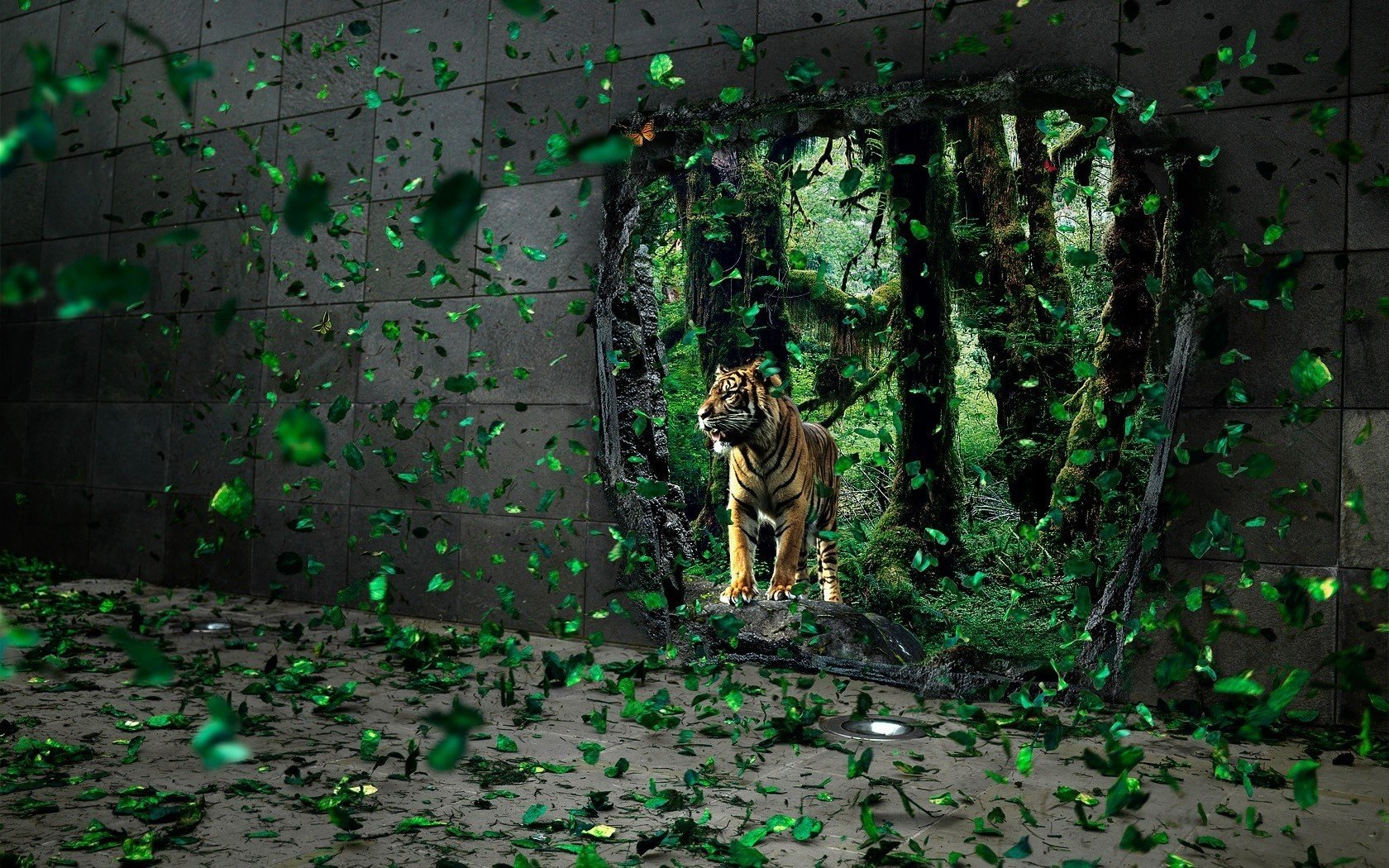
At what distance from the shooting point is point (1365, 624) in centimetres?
331

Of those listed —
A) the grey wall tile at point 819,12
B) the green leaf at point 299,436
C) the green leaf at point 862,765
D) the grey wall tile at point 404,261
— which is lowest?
the green leaf at point 862,765

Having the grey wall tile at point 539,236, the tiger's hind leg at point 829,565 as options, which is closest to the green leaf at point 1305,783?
the tiger's hind leg at point 829,565

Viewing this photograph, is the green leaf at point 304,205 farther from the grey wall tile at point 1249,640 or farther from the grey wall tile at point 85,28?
the grey wall tile at point 85,28

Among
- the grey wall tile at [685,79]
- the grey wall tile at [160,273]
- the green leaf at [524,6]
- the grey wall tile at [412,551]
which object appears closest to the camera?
the green leaf at [524,6]

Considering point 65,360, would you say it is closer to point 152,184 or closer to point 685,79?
point 152,184

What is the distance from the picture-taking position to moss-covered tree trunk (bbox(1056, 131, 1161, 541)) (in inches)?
151

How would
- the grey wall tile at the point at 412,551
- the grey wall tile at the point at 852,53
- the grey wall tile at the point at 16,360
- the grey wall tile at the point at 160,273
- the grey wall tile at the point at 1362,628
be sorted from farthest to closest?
1. the grey wall tile at the point at 16,360
2. the grey wall tile at the point at 160,273
3. the grey wall tile at the point at 412,551
4. the grey wall tile at the point at 852,53
5. the grey wall tile at the point at 1362,628

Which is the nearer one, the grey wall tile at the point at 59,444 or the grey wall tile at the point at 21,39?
the grey wall tile at the point at 59,444

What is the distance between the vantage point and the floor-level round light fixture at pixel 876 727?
3.32 metres

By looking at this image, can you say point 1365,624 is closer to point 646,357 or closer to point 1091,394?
point 1091,394

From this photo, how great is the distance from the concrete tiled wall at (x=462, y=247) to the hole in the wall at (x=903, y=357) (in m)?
0.19

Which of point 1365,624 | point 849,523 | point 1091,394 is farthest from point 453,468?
point 1365,624

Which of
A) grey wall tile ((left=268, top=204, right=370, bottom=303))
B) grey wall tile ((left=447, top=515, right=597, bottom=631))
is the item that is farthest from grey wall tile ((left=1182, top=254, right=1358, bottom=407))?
grey wall tile ((left=268, top=204, right=370, bottom=303))

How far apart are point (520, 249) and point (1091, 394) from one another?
8.61ft
